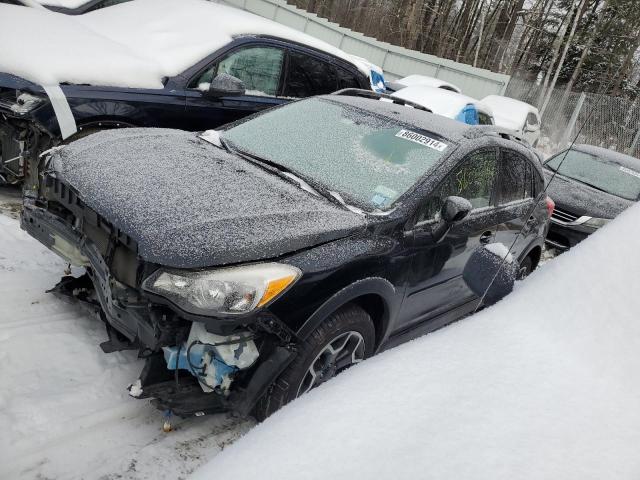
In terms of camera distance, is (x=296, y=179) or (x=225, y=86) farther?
(x=225, y=86)

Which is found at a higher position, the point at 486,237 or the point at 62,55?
the point at 62,55

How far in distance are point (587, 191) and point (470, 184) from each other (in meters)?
5.19

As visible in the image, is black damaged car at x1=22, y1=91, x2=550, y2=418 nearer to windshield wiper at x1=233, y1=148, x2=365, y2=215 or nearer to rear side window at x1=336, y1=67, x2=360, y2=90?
windshield wiper at x1=233, y1=148, x2=365, y2=215

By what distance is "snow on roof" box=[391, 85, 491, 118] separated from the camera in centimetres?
916

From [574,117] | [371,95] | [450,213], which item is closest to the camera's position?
[450,213]

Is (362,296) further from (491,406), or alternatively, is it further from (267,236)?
(491,406)

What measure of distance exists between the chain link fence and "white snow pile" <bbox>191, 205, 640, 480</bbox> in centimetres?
1705

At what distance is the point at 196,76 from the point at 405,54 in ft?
61.2

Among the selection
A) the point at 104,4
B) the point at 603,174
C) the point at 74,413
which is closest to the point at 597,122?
the point at 603,174

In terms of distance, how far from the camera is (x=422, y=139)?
3.45 m

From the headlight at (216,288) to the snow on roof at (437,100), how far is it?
290 inches

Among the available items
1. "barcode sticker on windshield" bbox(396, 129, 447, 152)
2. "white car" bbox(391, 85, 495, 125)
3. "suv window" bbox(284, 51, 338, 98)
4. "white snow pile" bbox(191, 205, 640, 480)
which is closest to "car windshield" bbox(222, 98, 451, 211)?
"barcode sticker on windshield" bbox(396, 129, 447, 152)

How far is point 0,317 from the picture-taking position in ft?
9.96

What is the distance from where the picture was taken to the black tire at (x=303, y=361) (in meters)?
2.58
